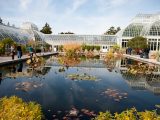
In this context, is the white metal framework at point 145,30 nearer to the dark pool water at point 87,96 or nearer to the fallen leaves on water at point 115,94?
the dark pool water at point 87,96

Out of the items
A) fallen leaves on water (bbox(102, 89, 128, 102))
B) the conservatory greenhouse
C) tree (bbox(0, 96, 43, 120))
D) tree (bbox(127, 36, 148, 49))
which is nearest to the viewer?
tree (bbox(0, 96, 43, 120))

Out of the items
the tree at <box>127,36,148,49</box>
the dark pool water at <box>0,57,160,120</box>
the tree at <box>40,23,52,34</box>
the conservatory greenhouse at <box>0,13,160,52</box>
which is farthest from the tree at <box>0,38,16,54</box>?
the tree at <box>40,23,52,34</box>

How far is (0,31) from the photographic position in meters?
43.6

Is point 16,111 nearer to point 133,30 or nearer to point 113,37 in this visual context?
point 133,30

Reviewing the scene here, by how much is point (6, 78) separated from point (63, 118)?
7.75 meters

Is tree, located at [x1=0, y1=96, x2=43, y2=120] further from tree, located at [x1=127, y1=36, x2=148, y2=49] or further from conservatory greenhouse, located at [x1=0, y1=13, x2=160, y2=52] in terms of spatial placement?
conservatory greenhouse, located at [x1=0, y1=13, x2=160, y2=52]

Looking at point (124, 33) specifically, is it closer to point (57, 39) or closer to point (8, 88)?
point (57, 39)

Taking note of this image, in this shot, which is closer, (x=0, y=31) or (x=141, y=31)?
(x=0, y=31)

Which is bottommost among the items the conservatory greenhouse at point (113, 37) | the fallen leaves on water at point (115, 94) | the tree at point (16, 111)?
the fallen leaves on water at point (115, 94)

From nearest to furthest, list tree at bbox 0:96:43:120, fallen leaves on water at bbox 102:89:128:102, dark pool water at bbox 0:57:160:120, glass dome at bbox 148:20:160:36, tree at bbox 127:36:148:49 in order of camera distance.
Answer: tree at bbox 0:96:43:120, dark pool water at bbox 0:57:160:120, fallen leaves on water at bbox 102:89:128:102, tree at bbox 127:36:148:49, glass dome at bbox 148:20:160:36

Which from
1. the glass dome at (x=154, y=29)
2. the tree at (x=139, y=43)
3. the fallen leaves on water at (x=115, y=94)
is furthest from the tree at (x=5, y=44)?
the glass dome at (x=154, y=29)

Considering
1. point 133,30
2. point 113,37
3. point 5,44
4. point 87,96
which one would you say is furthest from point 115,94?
point 113,37

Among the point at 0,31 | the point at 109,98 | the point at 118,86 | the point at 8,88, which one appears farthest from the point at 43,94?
the point at 0,31

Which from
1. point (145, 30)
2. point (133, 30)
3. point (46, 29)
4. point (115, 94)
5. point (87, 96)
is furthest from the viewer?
point (46, 29)
